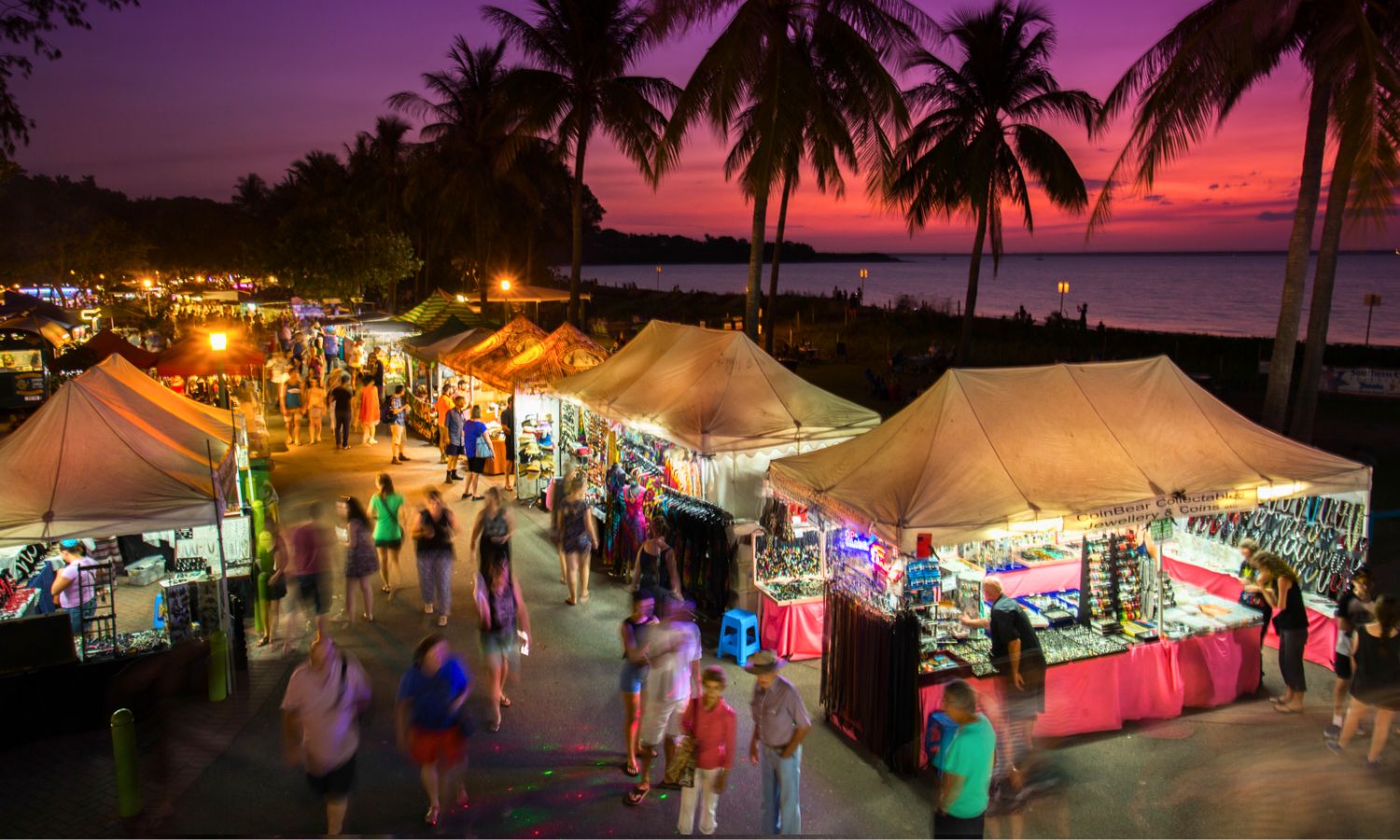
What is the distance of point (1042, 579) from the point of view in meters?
9.12

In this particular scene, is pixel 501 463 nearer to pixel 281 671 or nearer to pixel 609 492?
pixel 609 492

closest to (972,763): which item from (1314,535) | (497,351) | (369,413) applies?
(1314,535)

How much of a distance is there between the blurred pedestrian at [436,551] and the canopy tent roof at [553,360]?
5705 mm

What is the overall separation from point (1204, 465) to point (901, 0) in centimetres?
1065

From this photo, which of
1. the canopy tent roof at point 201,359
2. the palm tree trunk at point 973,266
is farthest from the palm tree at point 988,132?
the canopy tent roof at point 201,359

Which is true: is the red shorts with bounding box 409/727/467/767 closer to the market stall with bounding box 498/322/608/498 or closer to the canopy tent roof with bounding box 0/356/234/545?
the canopy tent roof with bounding box 0/356/234/545

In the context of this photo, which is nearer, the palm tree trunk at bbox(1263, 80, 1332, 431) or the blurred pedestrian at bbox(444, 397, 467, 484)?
the palm tree trunk at bbox(1263, 80, 1332, 431)

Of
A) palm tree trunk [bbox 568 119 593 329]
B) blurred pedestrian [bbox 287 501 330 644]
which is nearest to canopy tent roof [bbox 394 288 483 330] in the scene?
palm tree trunk [bbox 568 119 593 329]

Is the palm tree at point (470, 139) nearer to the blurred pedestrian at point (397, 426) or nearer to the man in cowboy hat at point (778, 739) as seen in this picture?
the blurred pedestrian at point (397, 426)

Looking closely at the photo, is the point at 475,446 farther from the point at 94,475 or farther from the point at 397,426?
the point at 94,475

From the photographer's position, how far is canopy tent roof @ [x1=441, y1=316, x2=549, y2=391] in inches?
622

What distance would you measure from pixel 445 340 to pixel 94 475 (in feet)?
38.7

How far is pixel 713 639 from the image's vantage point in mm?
9016

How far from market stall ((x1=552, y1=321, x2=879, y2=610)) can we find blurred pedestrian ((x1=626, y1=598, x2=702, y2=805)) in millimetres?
3032
